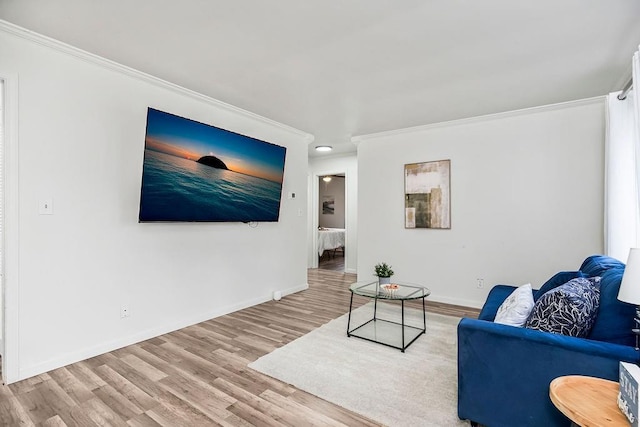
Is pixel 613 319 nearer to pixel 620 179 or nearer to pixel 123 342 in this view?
pixel 620 179

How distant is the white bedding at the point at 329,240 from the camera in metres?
7.51

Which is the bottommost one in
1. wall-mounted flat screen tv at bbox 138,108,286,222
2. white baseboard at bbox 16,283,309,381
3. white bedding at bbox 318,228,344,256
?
white baseboard at bbox 16,283,309,381

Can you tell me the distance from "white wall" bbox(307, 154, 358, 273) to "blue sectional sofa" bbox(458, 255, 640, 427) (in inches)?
185

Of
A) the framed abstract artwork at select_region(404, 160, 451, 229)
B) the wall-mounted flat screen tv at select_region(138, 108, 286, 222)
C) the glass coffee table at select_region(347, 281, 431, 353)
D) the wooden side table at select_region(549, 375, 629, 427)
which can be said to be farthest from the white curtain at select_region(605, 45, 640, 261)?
the wall-mounted flat screen tv at select_region(138, 108, 286, 222)

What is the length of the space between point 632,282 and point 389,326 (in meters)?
2.34

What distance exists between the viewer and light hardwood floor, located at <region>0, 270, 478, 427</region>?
1937 millimetres

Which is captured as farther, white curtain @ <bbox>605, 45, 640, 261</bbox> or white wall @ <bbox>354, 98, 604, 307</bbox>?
white wall @ <bbox>354, 98, 604, 307</bbox>

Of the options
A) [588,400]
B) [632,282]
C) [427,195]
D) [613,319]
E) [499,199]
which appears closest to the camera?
[588,400]

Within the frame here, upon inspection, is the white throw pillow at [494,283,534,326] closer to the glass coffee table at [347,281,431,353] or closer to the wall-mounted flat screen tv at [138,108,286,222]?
the glass coffee table at [347,281,431,353]

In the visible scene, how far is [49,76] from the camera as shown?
2.46 metres

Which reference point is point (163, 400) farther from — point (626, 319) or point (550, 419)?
point (626, 319)

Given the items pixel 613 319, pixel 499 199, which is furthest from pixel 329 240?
pixel 613 319

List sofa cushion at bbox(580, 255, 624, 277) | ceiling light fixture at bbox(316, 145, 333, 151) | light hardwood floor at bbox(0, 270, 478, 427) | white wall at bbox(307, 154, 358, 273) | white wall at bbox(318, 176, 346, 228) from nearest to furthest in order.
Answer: light hardwood floor at bbox(0, 270, 478, 427) → sofa cushion at bbox(580, 255, 624, 277) → ceiling light fixture at bbox(316, 145, 333, 151) → white wall at bbox(307, 154, 358, 273) → white wall at bbox(318, 176, 346, 228)

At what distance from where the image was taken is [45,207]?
245 centimetres
